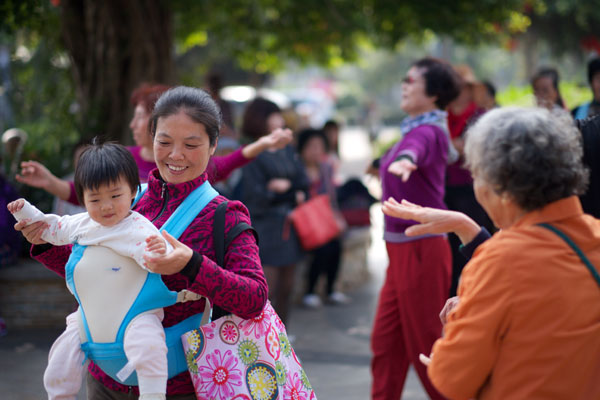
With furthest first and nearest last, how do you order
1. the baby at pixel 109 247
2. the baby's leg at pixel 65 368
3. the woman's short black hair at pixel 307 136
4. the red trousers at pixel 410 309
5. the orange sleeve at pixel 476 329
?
the woman's short black hair at pixel 307 136 → the red trousers at pixel 410 309 → the baby's leg at pixel 65 368 → the baby at pixel 109 247 → the orange sleeve at pixel 476 329

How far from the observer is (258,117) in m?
5.93

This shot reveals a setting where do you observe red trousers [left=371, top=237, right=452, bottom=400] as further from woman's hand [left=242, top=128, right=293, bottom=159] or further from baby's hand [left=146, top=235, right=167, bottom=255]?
baby's hand [left=146, top=235, right=167, bottom=255]

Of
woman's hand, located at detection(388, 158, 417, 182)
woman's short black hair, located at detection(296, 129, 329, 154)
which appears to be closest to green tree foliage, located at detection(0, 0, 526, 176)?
woman's short black hair, located at detection(296, 129, 329, 154)

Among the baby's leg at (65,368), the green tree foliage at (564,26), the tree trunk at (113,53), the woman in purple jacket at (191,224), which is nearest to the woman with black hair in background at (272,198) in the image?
the tree trunk at (113,53)

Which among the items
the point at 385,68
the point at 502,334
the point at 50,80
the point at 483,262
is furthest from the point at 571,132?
the point at 385,68

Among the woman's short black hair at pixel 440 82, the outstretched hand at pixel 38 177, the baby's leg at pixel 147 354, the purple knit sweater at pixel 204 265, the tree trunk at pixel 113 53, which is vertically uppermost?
the tree trunk at pixel 113 53

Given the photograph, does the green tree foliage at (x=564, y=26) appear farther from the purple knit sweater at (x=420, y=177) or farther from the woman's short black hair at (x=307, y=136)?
the purple knit sweater at (x=420, y=177)

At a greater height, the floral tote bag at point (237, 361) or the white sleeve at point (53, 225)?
the white sleeve at point (53, 225)

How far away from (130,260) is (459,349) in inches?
40.6

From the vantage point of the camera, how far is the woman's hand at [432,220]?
2.34m

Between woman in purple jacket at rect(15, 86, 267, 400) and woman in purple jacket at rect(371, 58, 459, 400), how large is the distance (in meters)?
1.71

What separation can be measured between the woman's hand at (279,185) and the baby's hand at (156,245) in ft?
12.5

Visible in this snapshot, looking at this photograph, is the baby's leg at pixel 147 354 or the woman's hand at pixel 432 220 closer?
the baby's leg at pixel 147 354

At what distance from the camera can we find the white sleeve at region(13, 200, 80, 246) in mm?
2453
